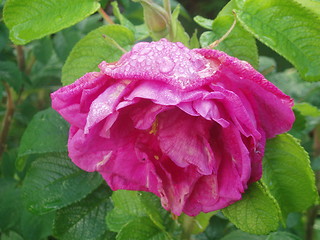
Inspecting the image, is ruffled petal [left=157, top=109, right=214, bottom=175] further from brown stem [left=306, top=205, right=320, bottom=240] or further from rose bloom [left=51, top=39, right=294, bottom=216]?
brown stem [left=306, top=205, right=320, bottom=240]

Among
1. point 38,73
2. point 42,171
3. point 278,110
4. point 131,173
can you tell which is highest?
point 278,110

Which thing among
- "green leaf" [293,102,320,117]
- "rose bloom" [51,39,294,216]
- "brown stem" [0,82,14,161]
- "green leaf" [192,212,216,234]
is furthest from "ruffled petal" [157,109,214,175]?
"brown stem" [0,82,14,161]

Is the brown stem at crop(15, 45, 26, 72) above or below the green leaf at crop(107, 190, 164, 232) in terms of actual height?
below

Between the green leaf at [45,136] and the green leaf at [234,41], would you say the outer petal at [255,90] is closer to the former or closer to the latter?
the green leaf at [234,41]

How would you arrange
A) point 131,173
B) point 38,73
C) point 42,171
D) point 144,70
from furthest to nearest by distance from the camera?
point 38,73, point 42,171, point 131,173, point 144,70

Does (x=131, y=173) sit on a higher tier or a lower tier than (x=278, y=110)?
lower

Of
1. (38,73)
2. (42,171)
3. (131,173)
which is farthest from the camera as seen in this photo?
(38,73)

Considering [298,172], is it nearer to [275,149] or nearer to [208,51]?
[275,149]

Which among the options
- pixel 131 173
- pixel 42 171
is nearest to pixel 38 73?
pixel 42 171
